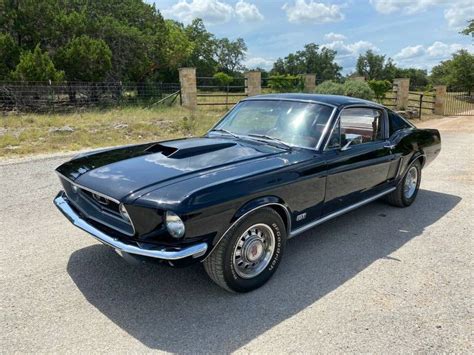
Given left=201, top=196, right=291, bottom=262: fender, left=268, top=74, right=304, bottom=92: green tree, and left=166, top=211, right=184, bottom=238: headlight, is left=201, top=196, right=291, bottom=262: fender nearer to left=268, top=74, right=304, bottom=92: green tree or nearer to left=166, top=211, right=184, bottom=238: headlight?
left=166, top=211, right=184, bottom=238: headlight

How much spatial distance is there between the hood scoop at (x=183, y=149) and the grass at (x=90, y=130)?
5.84 m

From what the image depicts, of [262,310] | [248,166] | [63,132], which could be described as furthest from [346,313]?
[63,132]

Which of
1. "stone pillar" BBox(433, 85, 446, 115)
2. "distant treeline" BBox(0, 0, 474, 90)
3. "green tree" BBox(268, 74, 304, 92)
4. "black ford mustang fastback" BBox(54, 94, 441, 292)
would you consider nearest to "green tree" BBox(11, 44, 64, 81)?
"distant treeline" BBox(0, 0, 474, 90)

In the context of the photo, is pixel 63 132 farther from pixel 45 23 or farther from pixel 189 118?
pixel 45 23

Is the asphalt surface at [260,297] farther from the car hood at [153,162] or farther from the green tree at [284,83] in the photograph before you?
the green tree at [284,83]

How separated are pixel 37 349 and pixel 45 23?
19415mm

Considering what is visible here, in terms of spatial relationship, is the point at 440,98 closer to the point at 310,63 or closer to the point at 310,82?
the point at 310,82

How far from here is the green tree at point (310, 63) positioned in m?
86.1

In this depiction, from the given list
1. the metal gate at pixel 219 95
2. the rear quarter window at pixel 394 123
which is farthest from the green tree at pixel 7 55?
the rear quarter window at pixel 394 123

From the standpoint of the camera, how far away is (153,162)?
11.5ft

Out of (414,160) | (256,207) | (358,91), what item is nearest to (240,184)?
(256,207)

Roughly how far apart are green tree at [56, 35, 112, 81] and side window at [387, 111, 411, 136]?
1541 centimetres

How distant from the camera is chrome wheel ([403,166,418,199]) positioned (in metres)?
5.55

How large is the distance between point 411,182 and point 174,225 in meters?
4.16
